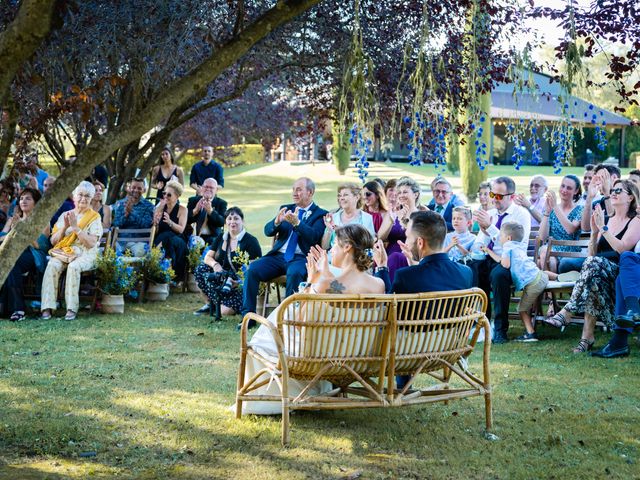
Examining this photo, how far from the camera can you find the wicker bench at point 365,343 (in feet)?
16.9

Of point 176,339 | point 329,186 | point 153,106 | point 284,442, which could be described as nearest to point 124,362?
point 176,339

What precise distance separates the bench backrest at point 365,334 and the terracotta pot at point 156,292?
20.4 feet

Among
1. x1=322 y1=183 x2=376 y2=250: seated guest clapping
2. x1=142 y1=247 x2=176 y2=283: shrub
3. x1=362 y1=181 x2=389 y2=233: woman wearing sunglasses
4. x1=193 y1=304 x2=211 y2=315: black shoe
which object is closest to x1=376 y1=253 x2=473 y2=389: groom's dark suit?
x1=322 y1=183 x2=376 y2=250: seated guest clapping

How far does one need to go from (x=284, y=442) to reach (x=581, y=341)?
3.99m

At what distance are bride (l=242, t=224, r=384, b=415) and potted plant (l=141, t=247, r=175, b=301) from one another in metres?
5.66

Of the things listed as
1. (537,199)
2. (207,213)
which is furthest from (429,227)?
(207,213)

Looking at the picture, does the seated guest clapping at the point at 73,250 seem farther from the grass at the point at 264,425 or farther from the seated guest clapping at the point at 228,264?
the grass at the point at 264,425

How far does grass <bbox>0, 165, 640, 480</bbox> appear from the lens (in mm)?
4863

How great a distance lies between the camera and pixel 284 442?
205 inches

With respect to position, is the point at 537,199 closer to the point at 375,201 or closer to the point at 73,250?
the point at 375,201

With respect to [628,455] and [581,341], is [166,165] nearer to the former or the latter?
[581,341]

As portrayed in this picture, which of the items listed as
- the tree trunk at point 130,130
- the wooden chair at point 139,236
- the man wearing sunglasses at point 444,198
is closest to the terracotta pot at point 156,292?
the wooden chair at point 139,236

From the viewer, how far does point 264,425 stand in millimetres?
5609

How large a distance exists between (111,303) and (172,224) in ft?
5.70
